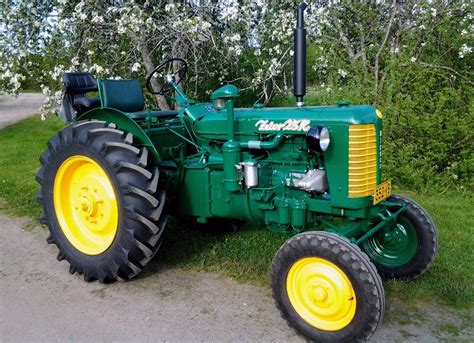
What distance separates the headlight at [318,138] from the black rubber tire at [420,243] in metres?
1.05

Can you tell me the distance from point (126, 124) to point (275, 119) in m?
1.22

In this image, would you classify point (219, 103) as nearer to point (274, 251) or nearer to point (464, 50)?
point (274, 251)

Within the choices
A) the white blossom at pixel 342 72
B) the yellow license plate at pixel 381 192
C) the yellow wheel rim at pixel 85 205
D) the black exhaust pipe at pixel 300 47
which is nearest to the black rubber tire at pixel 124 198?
the yellow wheel rim at pixel 85 205

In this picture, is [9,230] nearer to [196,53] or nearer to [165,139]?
[165,139]

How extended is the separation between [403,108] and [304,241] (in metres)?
4.05

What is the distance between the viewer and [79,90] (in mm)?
4738

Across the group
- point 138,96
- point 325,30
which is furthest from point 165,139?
point 325,30

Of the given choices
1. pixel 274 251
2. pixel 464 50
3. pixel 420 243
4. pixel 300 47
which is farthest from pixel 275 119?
pixel 464 50

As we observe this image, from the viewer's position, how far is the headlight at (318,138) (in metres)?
2.89

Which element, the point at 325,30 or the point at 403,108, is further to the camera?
the point at 325,30

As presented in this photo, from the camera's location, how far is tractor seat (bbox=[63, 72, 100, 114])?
4.59 meters

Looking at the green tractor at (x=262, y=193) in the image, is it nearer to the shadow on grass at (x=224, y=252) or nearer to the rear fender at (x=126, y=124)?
the rear fender at (x=126, y=124)

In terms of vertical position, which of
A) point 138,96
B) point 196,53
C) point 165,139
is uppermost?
point 196,53

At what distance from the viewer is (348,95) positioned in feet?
22.0
